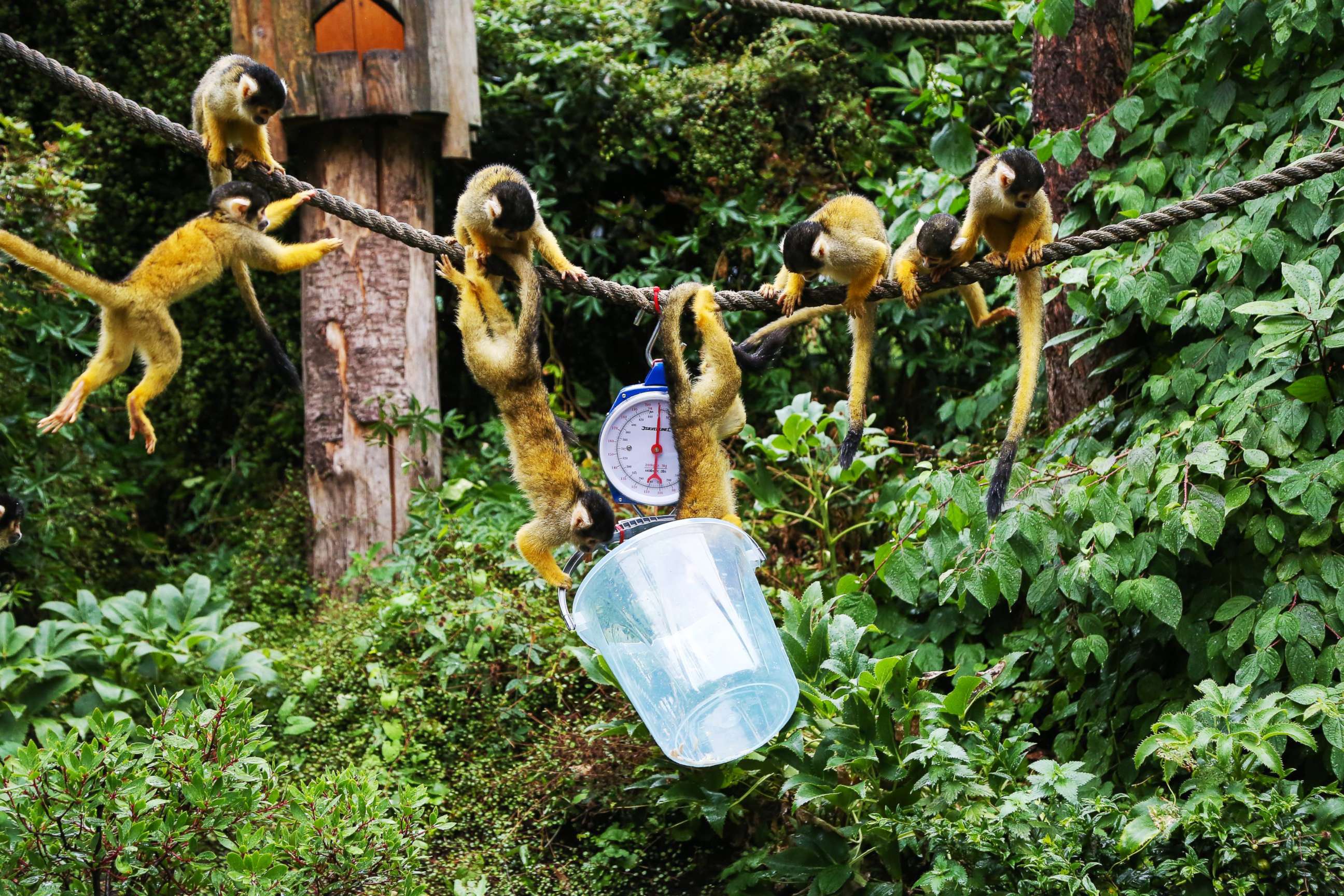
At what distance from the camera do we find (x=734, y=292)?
3.06 meters

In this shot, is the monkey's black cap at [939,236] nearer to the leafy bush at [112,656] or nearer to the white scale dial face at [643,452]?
the white scale dial face at [643,452]

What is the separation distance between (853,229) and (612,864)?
2288mm

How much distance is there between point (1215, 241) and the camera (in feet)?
11.6

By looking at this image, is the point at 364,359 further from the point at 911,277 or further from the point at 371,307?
the point at 911,277

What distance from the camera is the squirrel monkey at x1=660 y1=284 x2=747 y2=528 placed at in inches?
108

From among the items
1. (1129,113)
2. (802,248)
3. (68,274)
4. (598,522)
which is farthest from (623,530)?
(1129,113)

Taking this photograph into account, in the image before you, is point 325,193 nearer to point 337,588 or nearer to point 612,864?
point 612,864

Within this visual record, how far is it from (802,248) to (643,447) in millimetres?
670

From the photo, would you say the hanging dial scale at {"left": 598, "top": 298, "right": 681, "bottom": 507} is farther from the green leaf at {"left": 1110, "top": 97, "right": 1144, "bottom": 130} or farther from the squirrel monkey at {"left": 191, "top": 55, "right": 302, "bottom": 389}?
the green leaf at {"left": 1110, "top": 97, "right": 1144, "bottom": 130}

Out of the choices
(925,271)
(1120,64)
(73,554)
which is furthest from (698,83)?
(73,554)

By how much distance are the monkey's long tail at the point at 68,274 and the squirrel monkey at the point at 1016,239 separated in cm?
237

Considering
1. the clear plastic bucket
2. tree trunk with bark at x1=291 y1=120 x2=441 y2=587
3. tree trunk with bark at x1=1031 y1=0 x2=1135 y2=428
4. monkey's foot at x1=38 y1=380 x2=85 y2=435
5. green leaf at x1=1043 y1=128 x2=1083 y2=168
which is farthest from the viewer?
Answer: tree trunk with bark at x1=291 y1=120 x2=441 y2=587

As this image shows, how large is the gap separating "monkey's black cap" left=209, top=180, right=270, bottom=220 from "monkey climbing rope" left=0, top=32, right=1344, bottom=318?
0.58 ft

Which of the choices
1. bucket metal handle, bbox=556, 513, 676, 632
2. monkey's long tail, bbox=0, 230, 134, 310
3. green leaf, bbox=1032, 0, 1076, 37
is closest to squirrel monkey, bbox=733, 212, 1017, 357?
bucket metal handle, bbox=556, 513, 676, 632
